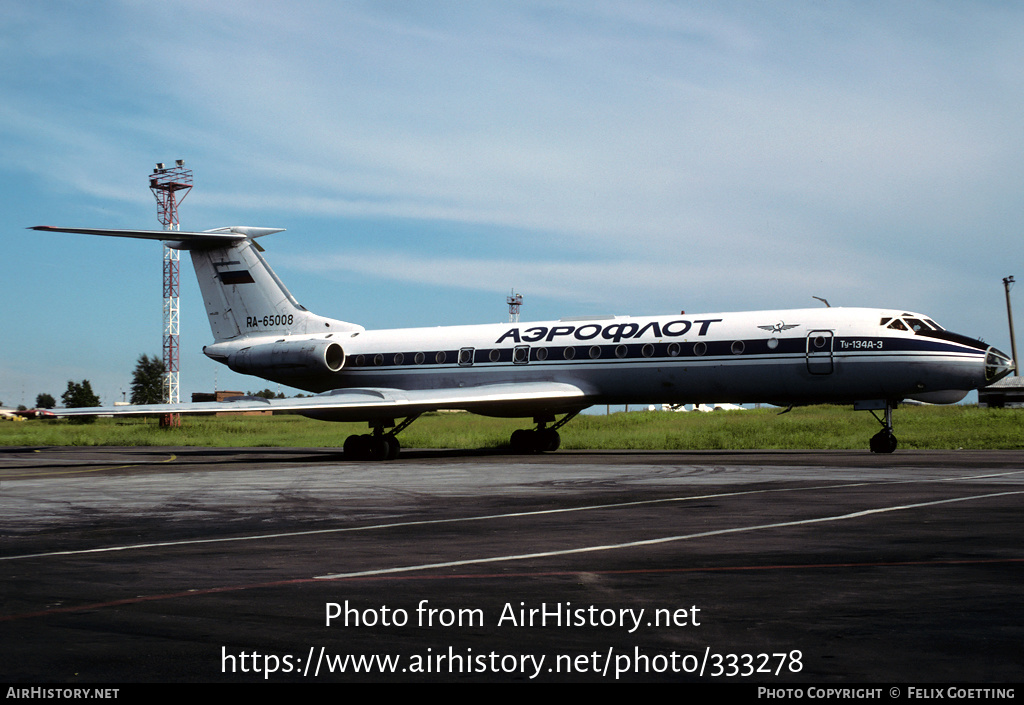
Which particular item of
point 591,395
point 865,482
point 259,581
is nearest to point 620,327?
point 591,395

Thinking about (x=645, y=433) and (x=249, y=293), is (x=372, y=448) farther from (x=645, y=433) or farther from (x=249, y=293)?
(x=645, y=433)

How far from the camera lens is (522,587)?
666 centimetres

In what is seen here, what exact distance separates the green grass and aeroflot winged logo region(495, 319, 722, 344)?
6896 mm

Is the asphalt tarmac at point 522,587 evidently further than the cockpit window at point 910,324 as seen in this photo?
No

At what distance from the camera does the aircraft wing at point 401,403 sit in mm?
25828

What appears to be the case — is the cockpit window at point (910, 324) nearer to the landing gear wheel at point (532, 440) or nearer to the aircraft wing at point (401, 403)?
the aircraft wing at point (401, 403)

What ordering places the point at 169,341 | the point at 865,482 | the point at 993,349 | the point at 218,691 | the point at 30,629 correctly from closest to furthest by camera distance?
the point at 218,691 < the point at 30,629 < the point at 865,482 < the point at 993,349 < the point at 169,341

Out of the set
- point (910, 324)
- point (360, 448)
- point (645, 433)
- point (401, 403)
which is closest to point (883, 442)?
point (910, 324)

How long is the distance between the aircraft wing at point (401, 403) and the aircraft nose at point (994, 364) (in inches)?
407

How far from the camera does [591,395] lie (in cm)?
2861

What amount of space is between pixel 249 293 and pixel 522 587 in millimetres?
29424

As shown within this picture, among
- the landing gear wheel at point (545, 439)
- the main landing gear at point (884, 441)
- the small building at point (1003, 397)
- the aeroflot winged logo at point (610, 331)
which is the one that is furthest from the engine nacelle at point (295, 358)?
the small building at point (1003, 397)

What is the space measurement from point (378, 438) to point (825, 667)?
24.0m

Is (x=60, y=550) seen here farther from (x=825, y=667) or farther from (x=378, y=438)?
(x=378, y=438)
